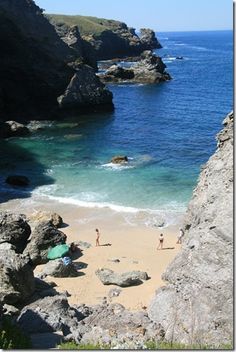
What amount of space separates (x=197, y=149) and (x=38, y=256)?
3106 centimetres

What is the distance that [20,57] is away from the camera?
74625 millimetres

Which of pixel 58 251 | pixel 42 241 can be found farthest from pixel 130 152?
pixel 58 251

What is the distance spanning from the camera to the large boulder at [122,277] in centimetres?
2519

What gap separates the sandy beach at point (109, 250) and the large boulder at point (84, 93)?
3881 cm

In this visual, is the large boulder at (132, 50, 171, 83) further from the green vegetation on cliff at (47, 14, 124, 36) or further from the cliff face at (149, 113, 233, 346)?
the cliff face at (149, 113, 233, 346)

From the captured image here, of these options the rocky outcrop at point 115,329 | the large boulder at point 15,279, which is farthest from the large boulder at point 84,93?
the rocky outcrop at point 115,329

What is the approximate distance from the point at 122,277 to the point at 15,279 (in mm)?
6698

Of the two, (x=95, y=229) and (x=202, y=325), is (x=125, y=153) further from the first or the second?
(x=202, y=325)

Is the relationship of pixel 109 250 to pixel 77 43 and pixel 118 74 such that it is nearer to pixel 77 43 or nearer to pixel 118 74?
pixel 118 74

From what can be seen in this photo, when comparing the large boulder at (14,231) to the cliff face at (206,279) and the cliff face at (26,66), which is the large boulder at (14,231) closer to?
the cliff face at (206,279)

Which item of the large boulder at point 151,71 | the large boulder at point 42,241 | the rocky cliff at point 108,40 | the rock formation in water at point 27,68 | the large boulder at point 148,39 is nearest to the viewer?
the large boulder at point 42,241

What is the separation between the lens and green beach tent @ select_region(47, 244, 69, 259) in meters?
27.9

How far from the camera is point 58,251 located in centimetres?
2805

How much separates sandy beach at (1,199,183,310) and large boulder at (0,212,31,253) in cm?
210
